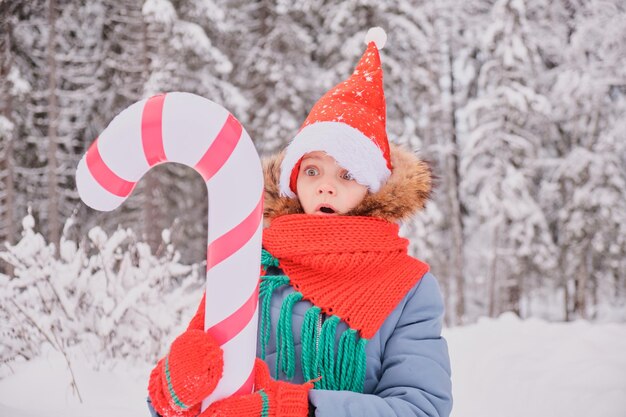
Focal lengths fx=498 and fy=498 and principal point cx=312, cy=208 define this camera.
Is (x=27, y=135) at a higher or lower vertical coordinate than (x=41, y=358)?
higher

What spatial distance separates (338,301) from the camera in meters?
1.82

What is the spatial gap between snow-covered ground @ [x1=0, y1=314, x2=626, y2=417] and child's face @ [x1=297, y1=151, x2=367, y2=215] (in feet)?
6.06

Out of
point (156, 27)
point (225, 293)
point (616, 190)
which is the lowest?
point (616, 190)

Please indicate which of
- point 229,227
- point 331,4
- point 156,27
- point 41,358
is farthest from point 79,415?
point 331,4

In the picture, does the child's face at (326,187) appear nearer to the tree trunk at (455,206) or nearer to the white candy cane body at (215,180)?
the white candy cane body at (215,180)

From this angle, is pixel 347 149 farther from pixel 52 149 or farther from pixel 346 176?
pixel 52 149

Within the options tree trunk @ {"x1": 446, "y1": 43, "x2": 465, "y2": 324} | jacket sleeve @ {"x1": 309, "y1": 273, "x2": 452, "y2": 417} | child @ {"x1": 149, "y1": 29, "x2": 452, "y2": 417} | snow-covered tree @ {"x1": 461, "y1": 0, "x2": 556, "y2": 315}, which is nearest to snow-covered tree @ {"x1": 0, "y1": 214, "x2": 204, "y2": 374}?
child @ {"x1": 149, "y1": 29, "x2": 452, "y2": 417}

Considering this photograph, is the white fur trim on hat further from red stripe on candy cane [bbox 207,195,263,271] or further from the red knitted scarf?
red stripe on candy cane [bbox 207,195,263,271]

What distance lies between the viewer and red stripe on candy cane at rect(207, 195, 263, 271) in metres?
1.44

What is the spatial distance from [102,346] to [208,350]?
3425 mm

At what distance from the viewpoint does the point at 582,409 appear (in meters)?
3.53

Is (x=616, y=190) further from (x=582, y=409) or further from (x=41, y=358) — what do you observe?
(x=41, y=358)

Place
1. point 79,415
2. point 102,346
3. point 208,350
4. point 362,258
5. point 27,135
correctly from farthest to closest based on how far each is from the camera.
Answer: point 27,135
point 102,346
point 79,415
point 362,258
point 208,350

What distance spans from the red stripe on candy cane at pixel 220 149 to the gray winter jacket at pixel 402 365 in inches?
28.3
